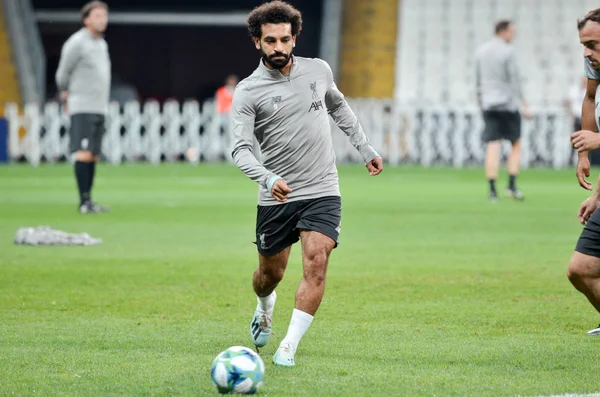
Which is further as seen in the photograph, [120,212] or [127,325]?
[120,212]

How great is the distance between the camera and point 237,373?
6.05 m

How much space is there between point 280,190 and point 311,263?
18.8 inches

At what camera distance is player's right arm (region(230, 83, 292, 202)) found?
23.2 feet

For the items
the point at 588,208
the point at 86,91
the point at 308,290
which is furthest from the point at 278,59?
the point at 86,91

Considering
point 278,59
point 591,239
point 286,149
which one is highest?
point 278,59

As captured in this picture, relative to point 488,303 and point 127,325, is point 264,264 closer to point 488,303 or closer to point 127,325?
point 127,325

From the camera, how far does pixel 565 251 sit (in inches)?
491

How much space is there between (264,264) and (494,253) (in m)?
5.19

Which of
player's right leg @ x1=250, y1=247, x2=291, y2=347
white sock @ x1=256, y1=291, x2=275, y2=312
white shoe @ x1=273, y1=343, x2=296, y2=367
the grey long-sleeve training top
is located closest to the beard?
the grey long-sleeve training top

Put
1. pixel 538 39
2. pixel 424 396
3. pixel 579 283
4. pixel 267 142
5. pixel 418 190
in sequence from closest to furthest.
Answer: pixel 424 396 < pixel 579 283 < pixel 267 142 < pixel 418 190 < pixel 538 39

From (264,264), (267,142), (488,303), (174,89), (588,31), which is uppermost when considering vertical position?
(588,31)

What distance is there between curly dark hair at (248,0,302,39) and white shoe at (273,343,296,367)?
176 centimetres

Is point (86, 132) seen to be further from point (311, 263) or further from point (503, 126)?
point (311, 263)

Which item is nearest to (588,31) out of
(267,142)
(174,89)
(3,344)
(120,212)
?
(267,142)
